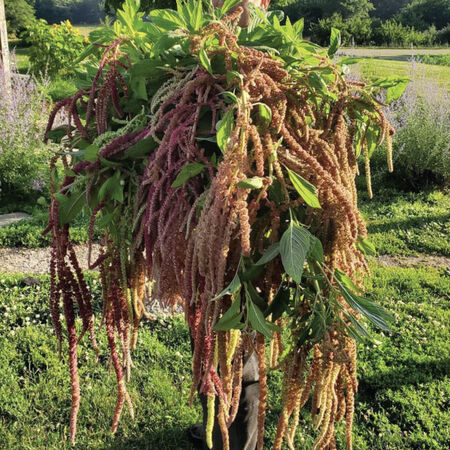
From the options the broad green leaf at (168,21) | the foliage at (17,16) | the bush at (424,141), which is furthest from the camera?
the foliage at (17,16)

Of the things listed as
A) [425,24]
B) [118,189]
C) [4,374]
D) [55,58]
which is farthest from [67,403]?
[425,24]

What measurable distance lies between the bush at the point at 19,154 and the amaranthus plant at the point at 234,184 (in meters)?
4.82

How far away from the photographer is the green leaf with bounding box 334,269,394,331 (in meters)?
1.12

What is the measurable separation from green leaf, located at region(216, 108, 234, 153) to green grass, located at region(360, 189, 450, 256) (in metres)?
3.83

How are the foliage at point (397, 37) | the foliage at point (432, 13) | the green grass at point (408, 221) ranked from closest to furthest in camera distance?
the green grass at point (408, 221) → the foliage at point (397, 37) → the foliage at point (432, 13)

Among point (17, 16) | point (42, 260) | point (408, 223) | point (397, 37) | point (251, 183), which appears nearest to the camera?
point (251, 183)

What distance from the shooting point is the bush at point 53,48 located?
40.5 feet

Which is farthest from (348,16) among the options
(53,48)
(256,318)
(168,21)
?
(256,318)

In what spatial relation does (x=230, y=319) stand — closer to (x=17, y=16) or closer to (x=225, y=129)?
(x=225, y=129)

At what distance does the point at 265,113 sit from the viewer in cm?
113

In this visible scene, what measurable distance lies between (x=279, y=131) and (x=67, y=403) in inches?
91.3

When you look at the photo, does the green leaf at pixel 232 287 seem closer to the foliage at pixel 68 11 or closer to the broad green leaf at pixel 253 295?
the broad green leaf at pixel 253 295

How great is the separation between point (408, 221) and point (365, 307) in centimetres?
476

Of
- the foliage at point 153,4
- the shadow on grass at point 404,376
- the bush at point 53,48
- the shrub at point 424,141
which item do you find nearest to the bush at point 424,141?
the shrub at point 424,141
